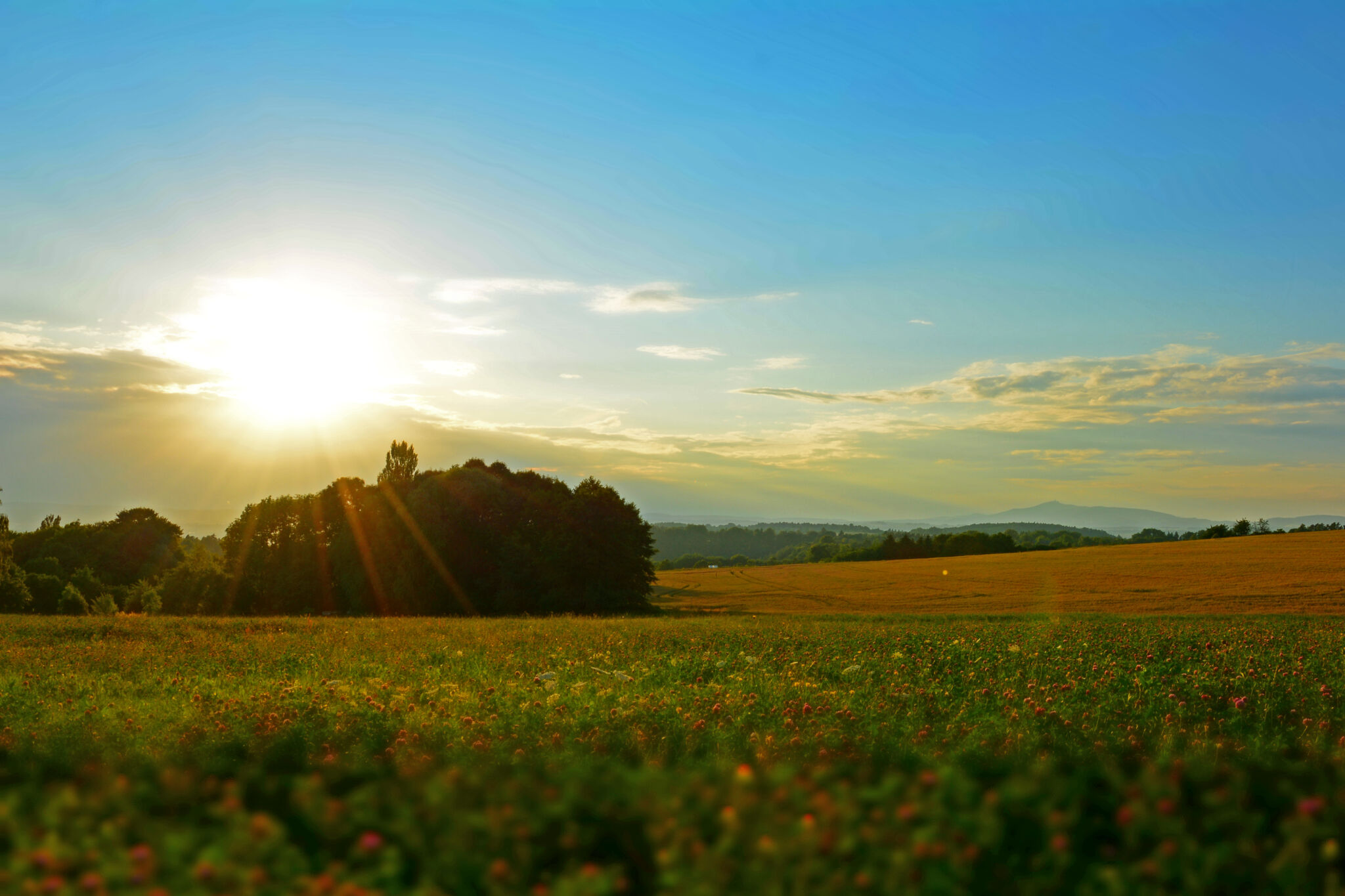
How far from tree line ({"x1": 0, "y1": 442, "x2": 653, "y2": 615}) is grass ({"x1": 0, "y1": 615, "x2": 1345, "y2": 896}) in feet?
112

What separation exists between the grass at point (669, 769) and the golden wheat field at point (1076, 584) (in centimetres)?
3404

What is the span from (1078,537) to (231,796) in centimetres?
13462

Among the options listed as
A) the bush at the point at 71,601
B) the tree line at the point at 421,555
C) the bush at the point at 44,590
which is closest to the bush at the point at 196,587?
the tree line at the point at 421,555

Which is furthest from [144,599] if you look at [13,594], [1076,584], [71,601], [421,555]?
[1076,584]

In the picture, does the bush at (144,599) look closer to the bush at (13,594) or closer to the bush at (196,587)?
the bush at (196,587)

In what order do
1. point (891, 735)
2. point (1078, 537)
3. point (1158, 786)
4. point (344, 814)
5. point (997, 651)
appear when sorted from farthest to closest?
1. point (1078, 537)
2. point (997, 651)
3. point (891, 735)
4. point (344, 814)
5. point (1158, 786)

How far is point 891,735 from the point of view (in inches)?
331

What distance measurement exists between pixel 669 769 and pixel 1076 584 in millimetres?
59842

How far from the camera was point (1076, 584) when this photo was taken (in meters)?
58.8

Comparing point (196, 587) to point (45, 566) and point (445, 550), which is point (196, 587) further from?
point (45, 566)

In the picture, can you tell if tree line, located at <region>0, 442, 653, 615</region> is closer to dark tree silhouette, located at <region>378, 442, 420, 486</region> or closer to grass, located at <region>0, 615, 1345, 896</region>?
dark tree silhouette, located at <region>378, 442, 420, 486</region>

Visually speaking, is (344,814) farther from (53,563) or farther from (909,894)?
(53,563)

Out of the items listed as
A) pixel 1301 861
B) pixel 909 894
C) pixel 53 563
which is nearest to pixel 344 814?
pixel 909 894

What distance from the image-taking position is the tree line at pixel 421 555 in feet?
161
